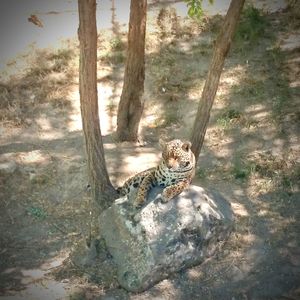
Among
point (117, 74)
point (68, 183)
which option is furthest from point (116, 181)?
point (117, 74)

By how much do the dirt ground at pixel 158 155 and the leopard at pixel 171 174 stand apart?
3.70 ft

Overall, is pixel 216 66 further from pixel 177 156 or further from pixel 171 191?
pixel 171 191

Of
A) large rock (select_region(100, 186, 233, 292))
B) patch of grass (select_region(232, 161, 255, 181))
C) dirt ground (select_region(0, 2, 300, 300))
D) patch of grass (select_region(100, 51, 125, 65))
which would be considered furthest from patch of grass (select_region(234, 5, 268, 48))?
large rock (select_region(100, 186, 233, 292))

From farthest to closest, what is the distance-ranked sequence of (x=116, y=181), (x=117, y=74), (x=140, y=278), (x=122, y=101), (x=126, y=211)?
(x=117, y=74) → (x=122, y=101) → (x=116, y=181) → (x=126, y=211) → (x=140, y=278)

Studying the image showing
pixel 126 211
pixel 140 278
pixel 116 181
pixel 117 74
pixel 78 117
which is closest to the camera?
pixel 140 278

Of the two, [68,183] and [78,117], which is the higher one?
[78,117]

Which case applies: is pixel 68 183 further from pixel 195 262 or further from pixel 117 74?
pixel 117 74

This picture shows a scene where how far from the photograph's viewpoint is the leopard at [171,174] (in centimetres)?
709

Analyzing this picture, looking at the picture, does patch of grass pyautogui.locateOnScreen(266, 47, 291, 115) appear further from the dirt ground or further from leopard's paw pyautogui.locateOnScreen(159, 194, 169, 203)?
leopard's paw pyautogui.locateOnScreen(159, 194, 169, 203)

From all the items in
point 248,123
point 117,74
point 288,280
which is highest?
point 117,74

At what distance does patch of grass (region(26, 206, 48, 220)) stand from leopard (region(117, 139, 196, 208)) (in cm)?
215

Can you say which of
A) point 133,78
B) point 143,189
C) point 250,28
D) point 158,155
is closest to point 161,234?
point 143,189

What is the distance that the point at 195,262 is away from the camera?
714cm

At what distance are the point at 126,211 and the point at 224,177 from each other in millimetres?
2665
